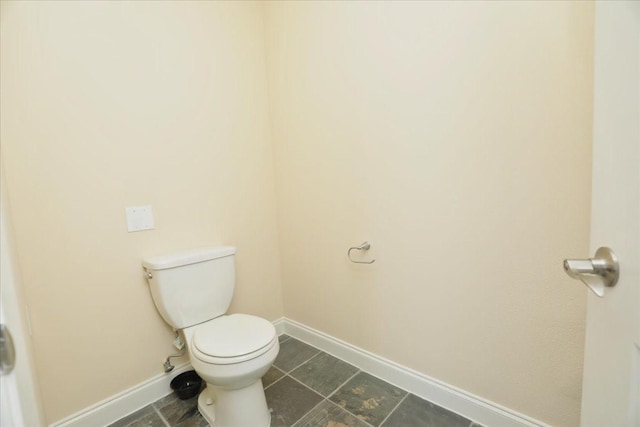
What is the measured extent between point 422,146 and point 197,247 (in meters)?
1.29

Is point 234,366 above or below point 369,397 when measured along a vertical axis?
above

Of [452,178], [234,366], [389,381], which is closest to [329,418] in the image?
[389,381]

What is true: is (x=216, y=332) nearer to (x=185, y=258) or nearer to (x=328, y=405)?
(x=185, y=258)

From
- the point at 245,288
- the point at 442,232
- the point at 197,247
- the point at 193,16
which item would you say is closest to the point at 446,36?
the point at 442,232

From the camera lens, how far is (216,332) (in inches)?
50.0

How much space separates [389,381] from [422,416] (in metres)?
0.25

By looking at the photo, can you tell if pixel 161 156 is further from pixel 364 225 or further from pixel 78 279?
pixel 364 225

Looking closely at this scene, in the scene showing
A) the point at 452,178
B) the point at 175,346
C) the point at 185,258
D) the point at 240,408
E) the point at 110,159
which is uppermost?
the point at 110,159

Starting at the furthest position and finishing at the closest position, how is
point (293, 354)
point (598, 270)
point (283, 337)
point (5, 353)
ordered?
1. point (283, 337)
2. point (293, 354)
3. point (598, 270)
4. point (5, 353)

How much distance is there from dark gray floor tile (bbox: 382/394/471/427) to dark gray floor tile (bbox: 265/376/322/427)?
379mm

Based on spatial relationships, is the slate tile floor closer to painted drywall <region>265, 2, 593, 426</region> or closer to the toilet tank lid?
painted drywall <region>265, 2, 593, 426</region>

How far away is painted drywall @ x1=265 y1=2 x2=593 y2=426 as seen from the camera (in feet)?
3.17

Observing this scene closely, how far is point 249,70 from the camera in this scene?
1807mm

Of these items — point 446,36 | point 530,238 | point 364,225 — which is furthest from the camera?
point 364,225
